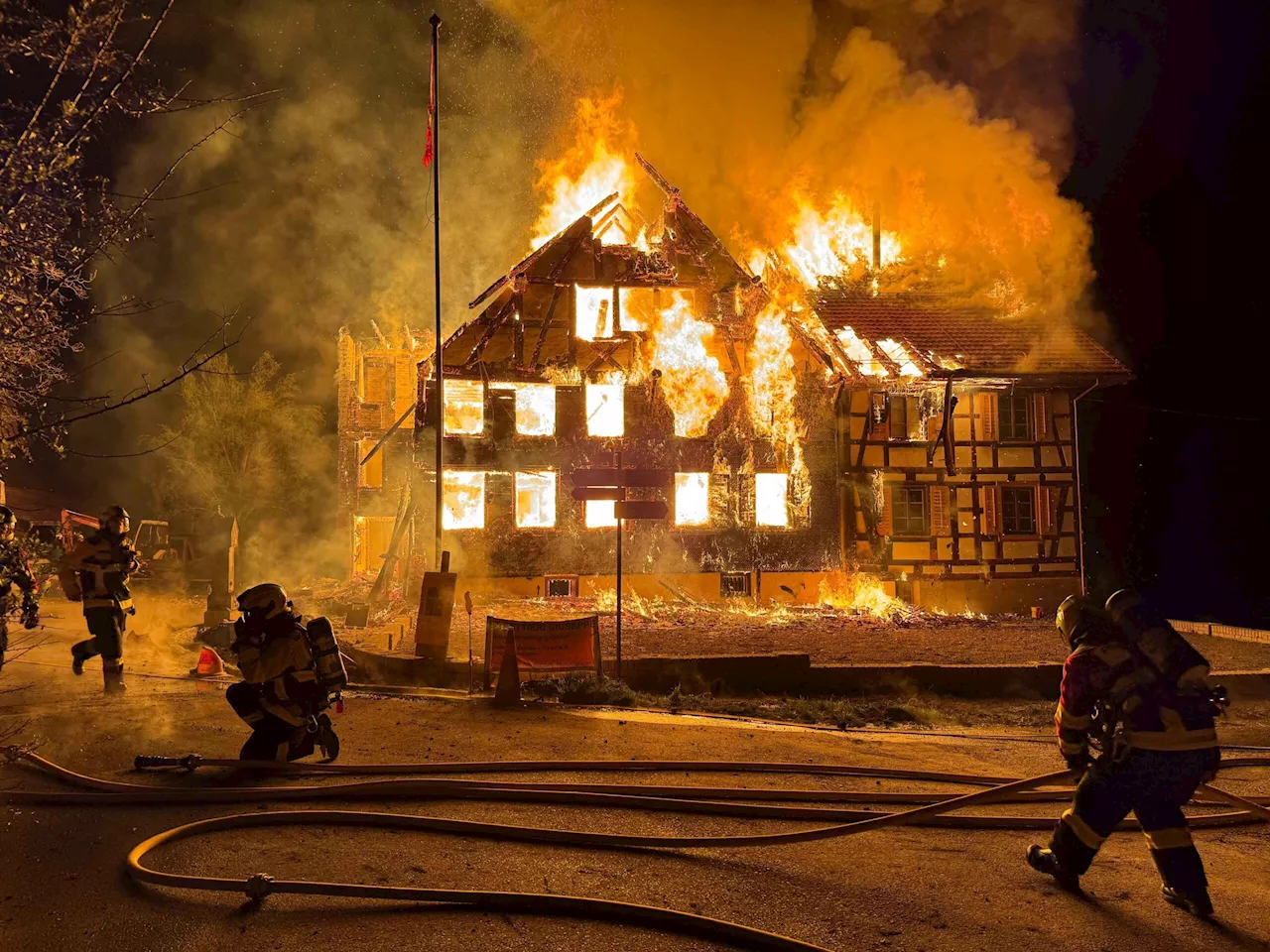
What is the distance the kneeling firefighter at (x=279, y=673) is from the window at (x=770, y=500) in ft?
53.0

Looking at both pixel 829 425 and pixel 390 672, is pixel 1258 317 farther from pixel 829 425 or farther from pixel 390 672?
pixel 390 672

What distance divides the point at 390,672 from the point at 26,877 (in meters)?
8.02

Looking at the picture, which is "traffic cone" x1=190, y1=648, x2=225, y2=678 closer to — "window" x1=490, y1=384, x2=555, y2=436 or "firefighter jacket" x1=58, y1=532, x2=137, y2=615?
"firefighter jacket" x1=58, y1=532, x2=137, y2=615

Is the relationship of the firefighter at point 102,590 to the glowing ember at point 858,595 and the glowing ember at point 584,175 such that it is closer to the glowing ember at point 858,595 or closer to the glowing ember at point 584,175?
the glowing ember at point 858,595

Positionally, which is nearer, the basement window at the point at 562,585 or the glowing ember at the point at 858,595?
the glowing ember at the point at 858,595

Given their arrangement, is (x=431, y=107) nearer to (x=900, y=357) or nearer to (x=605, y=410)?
(x=605, y=410)

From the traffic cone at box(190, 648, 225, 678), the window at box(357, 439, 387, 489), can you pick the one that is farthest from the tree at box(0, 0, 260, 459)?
the window at box(357, 439, 387, 489)

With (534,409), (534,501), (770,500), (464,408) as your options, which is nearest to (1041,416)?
(770,500)

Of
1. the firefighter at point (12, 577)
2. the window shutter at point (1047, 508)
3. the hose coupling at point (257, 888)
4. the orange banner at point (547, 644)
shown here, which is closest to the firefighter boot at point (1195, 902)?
the hose coupling at point (257, 888)

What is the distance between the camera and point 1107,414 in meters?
24.1

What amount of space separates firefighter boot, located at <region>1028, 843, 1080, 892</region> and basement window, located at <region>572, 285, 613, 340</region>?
1715cm

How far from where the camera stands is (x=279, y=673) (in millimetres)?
6453

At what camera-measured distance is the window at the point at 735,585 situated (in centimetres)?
2172

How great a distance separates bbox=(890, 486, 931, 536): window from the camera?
21.7 m
